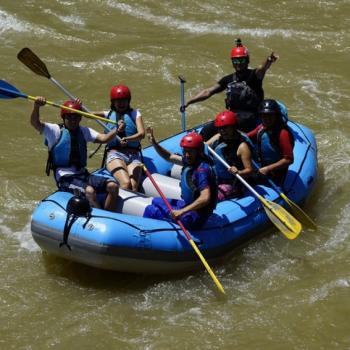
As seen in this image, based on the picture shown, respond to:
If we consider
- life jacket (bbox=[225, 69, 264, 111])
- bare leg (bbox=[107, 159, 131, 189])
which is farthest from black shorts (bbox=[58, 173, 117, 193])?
life jacket (bbox=[225, 69, 264, 111])

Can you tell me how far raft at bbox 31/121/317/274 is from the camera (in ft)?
21.7

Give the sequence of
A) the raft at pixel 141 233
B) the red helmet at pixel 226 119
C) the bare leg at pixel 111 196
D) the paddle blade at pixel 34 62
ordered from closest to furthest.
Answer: the raft at pixel 141 233, the bare leg at pixel 111 196, the red helmet at pixel 226 119, the paddle blade at pixel 34 62

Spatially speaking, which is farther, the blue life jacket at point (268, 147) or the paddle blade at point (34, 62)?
the paddle blade at point (34, 62)

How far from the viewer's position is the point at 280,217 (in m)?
7.22

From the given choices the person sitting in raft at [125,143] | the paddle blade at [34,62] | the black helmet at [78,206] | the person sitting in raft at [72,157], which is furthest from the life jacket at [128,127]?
the black helmet at [78,206]

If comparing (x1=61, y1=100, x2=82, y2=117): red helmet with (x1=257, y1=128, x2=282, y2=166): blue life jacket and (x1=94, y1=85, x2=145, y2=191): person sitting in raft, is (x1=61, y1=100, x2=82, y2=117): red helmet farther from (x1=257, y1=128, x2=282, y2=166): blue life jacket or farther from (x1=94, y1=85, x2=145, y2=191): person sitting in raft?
(x1=257, y1=128, x2=282, y2=166): blue life jacket

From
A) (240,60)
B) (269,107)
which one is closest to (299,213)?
(269,107)

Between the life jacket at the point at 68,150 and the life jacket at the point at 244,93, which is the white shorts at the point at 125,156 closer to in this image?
the life jacket at the point at 68,150

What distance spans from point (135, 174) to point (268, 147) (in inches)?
54.9

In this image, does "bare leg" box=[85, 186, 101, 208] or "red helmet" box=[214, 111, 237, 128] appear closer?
"bare leg" box=[85, 186, 101, 208]

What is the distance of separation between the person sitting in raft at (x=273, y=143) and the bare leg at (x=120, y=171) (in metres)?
1.36

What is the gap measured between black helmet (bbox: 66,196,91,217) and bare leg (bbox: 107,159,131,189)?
2.98ft

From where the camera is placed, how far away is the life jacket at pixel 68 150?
23.5 ft

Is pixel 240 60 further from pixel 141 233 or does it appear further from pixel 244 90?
pixel 141 233
